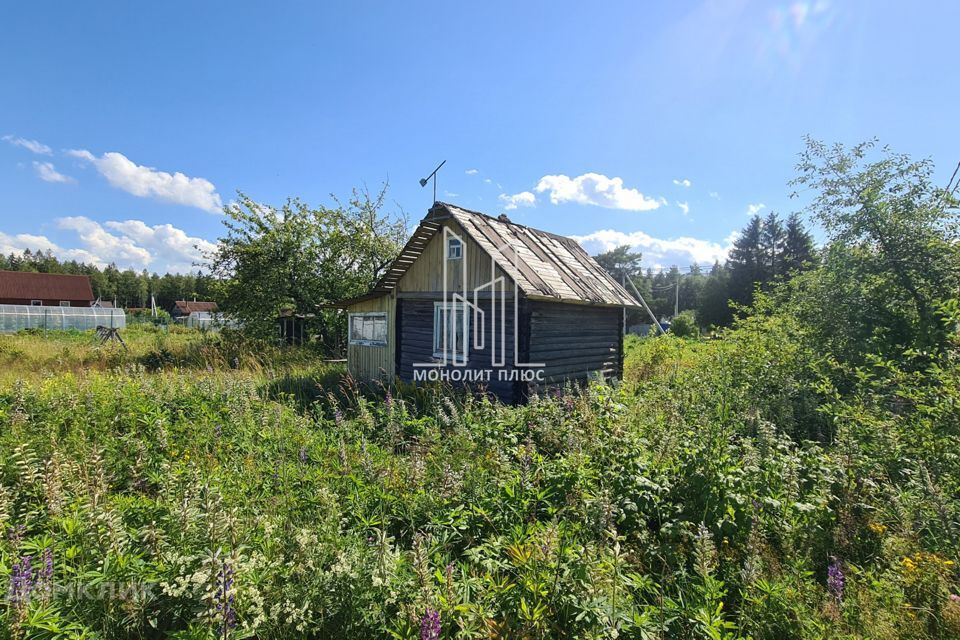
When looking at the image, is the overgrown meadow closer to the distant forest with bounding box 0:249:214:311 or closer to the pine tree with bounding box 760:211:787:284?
the pine tree with bounding box 760:211:787:284

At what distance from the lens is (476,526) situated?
129 inches

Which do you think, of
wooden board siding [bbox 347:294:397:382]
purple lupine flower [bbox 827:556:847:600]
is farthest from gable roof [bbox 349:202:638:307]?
purple lupine flower [bbox 827:556:847:600]

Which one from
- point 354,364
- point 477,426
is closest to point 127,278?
point 354,364

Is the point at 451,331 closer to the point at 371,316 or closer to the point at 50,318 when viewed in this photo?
the point at 371,316

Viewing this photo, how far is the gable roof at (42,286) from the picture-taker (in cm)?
4522

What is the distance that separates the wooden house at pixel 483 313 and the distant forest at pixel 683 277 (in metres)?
5.17

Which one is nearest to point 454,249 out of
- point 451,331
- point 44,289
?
point 451,331

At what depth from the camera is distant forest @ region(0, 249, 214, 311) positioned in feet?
236

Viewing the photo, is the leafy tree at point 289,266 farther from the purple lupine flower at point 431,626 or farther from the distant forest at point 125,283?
the distant forest at point 125,283

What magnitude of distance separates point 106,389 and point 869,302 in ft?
39.3

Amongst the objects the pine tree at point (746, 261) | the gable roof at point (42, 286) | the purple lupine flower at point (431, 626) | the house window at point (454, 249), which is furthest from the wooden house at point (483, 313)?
the gable roof at point (42, 286)

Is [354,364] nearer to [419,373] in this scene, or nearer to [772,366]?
[419,373]

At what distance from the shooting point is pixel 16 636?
1.78m

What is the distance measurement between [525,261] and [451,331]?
98.4 inches
